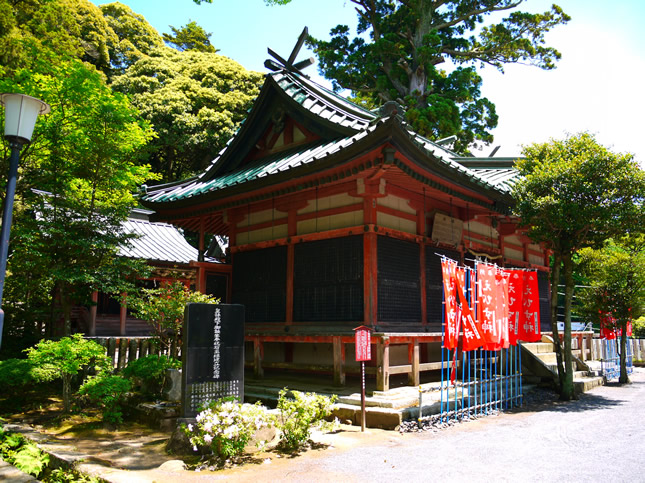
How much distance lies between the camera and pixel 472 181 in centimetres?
1097

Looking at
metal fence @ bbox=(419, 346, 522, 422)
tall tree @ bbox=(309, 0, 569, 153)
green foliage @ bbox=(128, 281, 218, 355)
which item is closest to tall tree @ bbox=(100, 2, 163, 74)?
tall tree @ bbox=(309, 0, 569, 153)

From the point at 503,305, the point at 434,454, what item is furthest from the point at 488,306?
the point at 434,454

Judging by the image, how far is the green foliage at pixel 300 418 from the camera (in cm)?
695

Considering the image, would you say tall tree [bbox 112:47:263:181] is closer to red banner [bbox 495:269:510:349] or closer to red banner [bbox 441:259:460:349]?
red banner [bbox 495:269:510:349]

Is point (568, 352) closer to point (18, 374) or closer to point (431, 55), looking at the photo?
point (18, 374)

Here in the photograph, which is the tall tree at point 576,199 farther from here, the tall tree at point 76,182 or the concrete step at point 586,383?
the tall tree at point 76,182

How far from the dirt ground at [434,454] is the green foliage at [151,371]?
4.36ft

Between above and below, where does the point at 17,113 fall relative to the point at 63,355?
above

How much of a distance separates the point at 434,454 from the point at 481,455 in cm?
64

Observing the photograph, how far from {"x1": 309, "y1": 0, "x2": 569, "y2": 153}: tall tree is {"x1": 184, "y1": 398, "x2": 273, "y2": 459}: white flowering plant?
926 inches

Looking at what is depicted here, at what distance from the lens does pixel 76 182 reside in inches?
492

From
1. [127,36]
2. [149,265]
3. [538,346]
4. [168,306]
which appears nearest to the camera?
[168,306]

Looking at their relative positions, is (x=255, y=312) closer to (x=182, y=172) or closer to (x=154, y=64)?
(x=182, y=172)

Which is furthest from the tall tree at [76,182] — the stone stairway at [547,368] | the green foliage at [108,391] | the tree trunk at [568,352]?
the stone stairway at [547,368]
